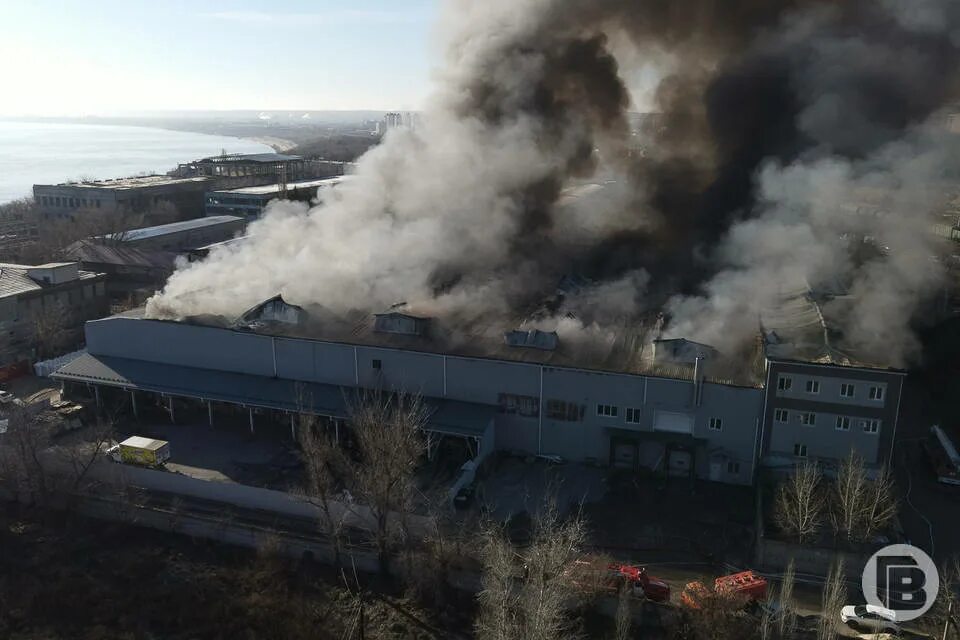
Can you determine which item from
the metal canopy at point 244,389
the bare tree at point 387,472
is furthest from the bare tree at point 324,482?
→ the metal canopy at point 244,389

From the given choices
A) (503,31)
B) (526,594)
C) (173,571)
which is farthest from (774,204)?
(173,571)

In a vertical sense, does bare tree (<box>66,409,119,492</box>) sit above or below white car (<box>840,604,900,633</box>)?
above

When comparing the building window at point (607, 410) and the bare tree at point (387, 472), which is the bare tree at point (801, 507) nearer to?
the building window at point (607, 410)

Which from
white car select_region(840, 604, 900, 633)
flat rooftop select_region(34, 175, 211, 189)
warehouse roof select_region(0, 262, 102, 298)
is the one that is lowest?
white car select_region(840, 604, 900, 633)

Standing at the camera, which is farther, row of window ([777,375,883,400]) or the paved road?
row of window ([777,375,883,400])

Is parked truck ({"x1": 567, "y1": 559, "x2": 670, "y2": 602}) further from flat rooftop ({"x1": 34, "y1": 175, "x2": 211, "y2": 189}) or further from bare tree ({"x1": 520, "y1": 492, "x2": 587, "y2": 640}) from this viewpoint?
flat rooftop ({"x1": 34, "y1": 175, "x2": 211, "y2": 189})

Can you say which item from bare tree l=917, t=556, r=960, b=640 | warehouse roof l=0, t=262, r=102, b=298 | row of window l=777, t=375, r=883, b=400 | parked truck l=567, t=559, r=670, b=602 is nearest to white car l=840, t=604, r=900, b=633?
bare tree l=917, t=556, r=960, b=640

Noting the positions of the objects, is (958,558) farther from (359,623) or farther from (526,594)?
(359,623)
